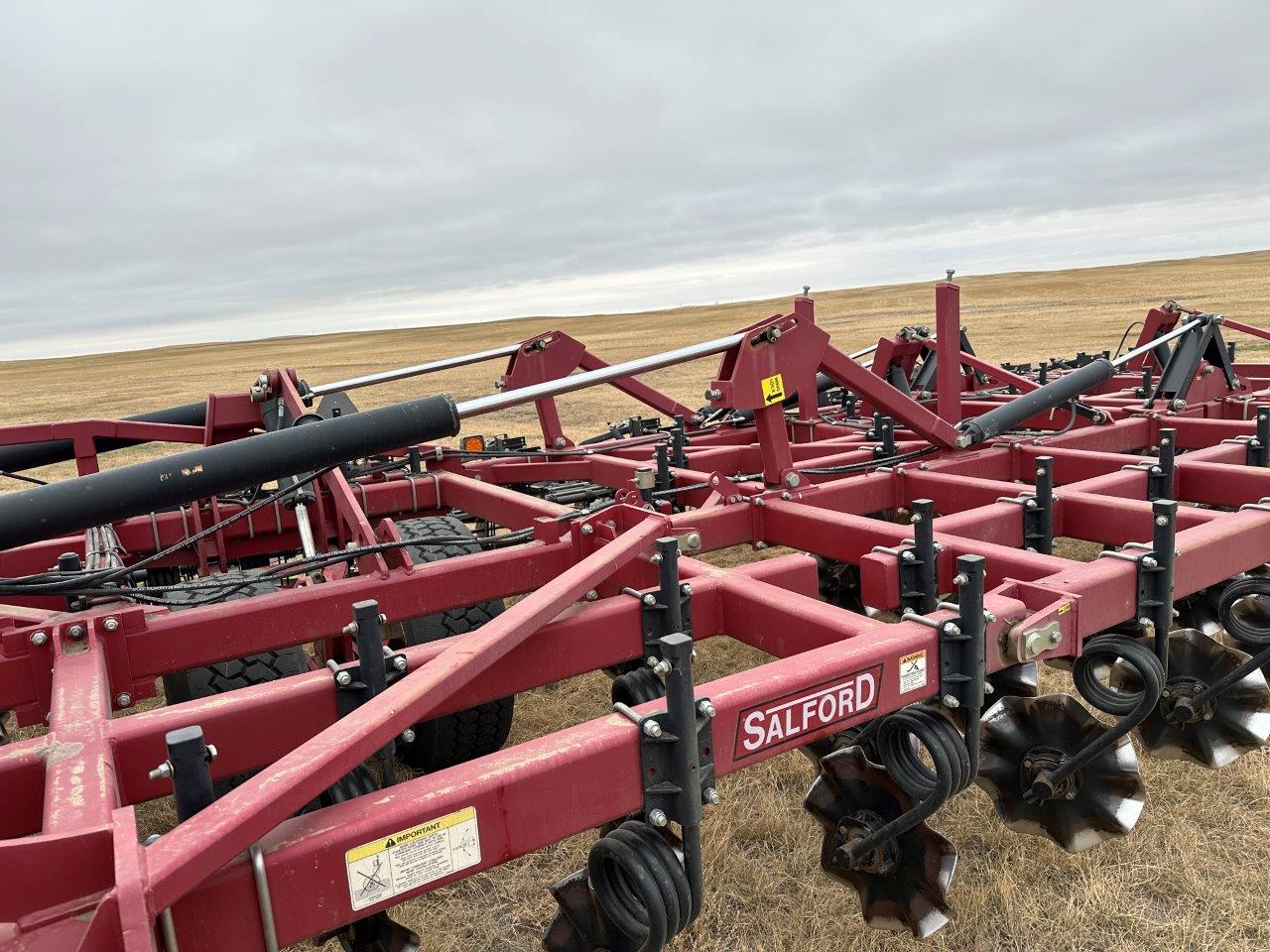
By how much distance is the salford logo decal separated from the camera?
211 cm

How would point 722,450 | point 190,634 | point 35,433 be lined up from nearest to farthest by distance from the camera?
point 190,634 < point 35,433 < point 722,450

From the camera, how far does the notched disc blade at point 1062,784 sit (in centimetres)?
286

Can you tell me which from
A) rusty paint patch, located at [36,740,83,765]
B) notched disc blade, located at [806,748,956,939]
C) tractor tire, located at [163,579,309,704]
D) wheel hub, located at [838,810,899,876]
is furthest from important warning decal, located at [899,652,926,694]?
tractor tire, located at [163,579,309,704]

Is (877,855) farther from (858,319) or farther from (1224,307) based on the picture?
(858,319)

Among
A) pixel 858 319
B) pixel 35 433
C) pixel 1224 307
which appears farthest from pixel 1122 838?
pixel 858 319

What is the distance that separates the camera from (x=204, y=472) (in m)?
2.23

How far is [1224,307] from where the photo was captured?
29.0m

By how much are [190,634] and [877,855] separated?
2092mm

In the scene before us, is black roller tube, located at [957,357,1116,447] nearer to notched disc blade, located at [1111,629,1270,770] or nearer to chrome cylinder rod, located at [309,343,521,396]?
notched disc blade, located at [1111,629,1270,770]

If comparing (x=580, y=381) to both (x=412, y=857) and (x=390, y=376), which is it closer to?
(x=412, y=857)

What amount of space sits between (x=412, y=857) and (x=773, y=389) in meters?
2.62

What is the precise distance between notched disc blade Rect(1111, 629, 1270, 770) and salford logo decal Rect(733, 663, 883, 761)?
1.34 meters

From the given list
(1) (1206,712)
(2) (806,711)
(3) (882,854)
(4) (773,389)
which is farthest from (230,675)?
(1) (1206,712)

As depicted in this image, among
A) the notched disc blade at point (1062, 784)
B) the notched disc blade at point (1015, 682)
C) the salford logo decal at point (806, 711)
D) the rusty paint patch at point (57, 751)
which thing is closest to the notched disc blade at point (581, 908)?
the salford logo decal at point (806, 711)
